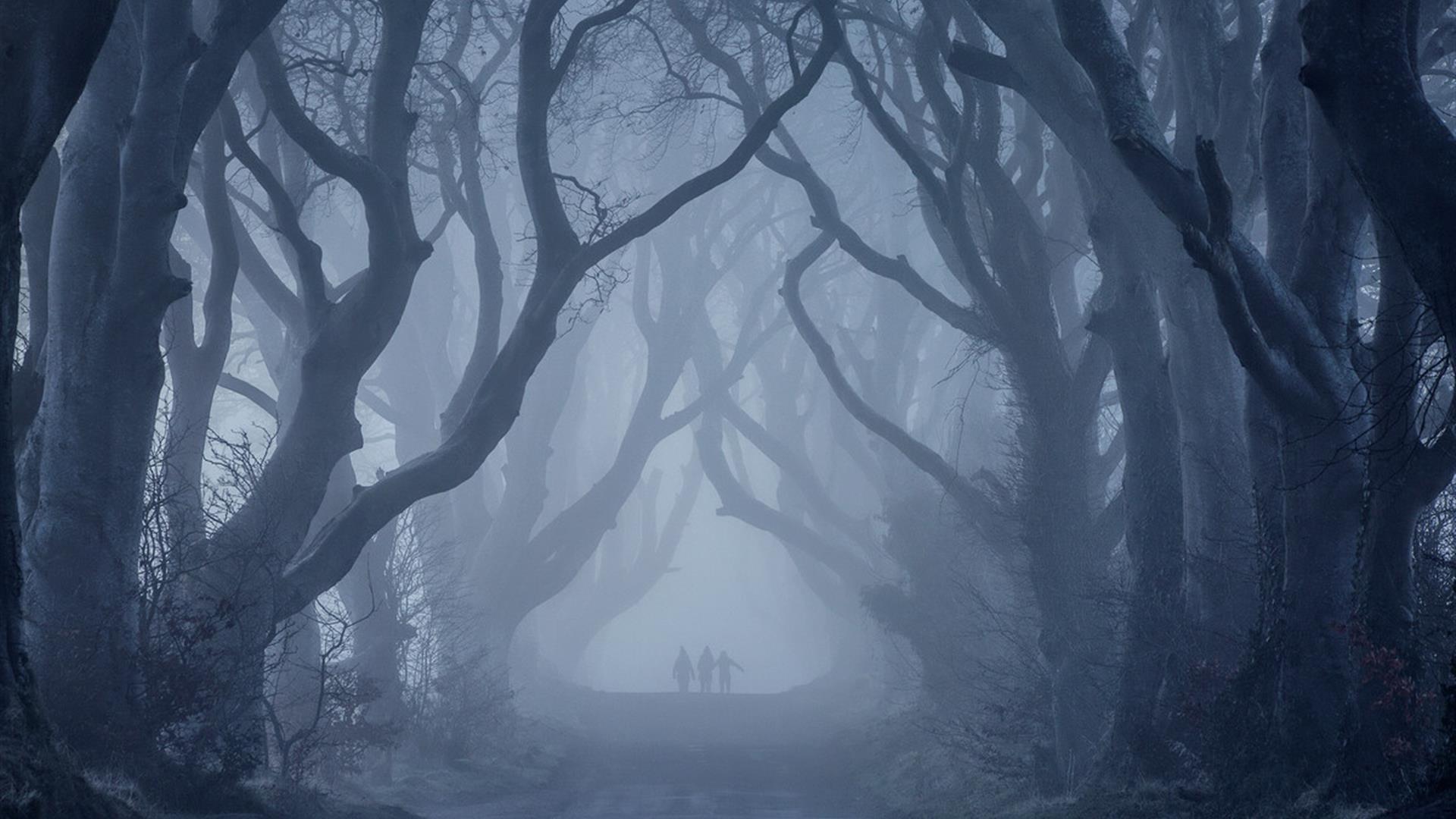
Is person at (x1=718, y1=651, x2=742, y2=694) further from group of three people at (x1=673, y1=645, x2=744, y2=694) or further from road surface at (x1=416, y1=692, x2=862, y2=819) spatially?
road surface at (x1=416, y1=692, x2=862, y2=819)

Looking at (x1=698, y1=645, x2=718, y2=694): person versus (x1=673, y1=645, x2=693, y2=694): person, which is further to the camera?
(x1=698, y1=645, x2=718, y2=694): person

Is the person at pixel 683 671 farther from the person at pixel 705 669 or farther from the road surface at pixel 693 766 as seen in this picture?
the road surface at pixel 693 766

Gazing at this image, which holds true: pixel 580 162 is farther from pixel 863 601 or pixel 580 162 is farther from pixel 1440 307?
pixel 1440 307

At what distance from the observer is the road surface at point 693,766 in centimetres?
1345

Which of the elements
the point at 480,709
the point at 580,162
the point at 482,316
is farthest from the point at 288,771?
the point at 580,162

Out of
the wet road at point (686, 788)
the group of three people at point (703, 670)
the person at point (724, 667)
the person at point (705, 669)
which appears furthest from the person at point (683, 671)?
the wet road at point (686, 788)

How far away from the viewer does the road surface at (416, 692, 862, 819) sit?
13445 mm

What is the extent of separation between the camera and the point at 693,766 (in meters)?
18.1

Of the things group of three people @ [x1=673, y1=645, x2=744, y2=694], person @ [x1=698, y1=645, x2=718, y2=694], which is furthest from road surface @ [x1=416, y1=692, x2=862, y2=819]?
person @ [x1=698, y1=645, x2=718, y2=694]

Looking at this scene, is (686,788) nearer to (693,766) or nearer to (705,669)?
(693,766)

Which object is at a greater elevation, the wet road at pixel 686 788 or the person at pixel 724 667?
the person at pixel 724 667

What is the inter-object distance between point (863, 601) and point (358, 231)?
16.8m

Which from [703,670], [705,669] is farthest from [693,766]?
[705,669]

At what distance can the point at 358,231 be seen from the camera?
101 ft
